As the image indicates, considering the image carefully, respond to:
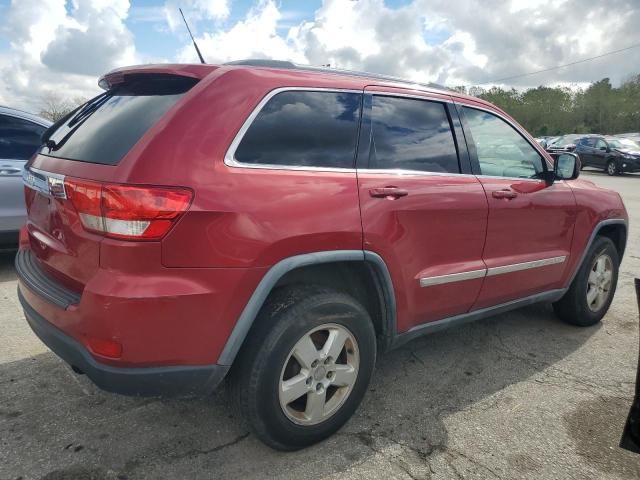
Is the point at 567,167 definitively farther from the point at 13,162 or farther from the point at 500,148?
the point at 13,162

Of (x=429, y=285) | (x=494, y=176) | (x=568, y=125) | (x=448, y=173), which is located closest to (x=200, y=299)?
(x=429, y=285)

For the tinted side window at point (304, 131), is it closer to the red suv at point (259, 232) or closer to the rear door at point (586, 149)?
the red suv at point (259, 232)

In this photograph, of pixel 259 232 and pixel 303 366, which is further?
pixel 303 366

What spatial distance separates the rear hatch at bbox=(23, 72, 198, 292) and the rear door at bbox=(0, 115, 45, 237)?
2685 millimetres

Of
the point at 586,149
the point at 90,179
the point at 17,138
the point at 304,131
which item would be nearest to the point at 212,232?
the point at 90,179

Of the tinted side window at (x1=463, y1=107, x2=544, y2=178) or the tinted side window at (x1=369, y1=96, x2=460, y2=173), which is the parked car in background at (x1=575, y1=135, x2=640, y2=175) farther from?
the tinted side window at (x1=369, y1=96, x2=460, y2=173)

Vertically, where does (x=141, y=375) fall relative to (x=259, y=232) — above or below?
below

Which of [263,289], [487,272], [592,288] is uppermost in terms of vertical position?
[263,289]

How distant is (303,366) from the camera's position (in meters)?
2.44

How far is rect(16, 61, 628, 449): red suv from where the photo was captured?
2051 millimetres

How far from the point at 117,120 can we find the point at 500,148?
98.2 inches

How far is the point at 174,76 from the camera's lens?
2406 millimetres

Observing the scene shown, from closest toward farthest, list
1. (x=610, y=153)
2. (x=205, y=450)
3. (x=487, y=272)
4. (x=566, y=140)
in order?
(x=205, y=450) < (x=487, y=272) < (x=610, y=153) < (x=566, y=140)

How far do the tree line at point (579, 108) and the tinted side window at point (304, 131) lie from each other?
4286cm
